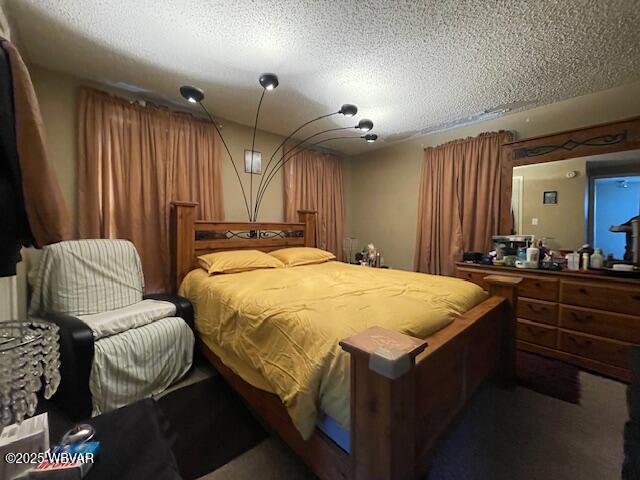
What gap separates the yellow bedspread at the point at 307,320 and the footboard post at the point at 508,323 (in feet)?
0.55

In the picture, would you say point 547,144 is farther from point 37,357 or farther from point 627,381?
point 37,357

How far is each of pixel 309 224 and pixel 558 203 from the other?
2.71m

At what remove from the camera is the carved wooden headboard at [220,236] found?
250 centimetres

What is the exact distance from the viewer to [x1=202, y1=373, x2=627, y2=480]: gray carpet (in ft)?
4.09

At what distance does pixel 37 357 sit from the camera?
0.65 m

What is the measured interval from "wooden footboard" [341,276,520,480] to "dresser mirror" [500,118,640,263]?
74.9 inches

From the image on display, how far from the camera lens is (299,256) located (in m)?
2.96

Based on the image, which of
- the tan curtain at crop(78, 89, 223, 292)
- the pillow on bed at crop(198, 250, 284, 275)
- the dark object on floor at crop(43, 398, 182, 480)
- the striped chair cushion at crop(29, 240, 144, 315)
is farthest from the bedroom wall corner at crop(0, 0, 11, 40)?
the dark object on floor at crop(43, 398, 182, 480)

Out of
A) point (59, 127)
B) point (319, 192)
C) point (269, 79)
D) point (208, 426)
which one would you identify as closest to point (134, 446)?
point (208, 426)

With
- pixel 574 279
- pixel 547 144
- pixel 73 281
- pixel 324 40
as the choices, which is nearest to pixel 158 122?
pixel 73 281

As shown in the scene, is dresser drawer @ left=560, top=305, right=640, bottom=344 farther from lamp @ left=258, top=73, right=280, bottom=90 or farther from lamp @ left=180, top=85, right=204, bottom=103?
lamp @ left=180, top=85, right=204, bottom=103

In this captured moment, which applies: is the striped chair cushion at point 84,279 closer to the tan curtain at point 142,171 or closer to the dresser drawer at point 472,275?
the tan curtain at point 142,171

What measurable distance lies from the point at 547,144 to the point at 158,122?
3854 mm

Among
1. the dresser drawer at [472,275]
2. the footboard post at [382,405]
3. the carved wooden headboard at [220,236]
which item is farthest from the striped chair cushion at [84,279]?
the dresser drawer at [472,275]
